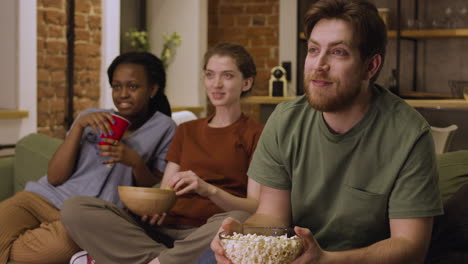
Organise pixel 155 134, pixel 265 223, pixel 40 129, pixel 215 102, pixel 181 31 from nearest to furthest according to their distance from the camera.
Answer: pixel 265 223 < pixel 215 102 < pixel 155 134 < pixel 40 129 < pixel 181 31

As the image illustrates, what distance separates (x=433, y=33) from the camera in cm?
580

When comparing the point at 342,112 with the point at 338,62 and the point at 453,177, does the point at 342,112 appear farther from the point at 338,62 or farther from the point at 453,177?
the point at 453,177

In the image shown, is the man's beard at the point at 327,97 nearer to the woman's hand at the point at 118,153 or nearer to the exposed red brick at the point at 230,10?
the woman's hand at the point at 118,153

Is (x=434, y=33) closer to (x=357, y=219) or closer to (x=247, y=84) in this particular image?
(x=247, y=84)

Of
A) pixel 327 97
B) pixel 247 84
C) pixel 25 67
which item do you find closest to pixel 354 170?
pixel 327 97

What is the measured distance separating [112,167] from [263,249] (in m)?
1.49

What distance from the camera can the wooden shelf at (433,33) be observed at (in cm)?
572

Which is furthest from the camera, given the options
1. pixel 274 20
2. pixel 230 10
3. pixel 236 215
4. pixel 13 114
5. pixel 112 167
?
pixel 230 10

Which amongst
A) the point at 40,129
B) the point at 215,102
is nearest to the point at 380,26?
the point at 215,102

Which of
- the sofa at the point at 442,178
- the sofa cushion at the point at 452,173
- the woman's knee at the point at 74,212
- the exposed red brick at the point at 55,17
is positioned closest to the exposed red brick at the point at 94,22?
the exposed red brick at the point at 55,17

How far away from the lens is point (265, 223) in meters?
1.74

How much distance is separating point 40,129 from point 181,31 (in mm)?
1884

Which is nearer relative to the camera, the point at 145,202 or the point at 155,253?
the point at 145,202

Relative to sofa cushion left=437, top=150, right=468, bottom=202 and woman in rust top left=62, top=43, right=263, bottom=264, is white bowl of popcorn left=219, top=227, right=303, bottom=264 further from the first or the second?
sofa cushion left=437, top=150, right=468, bottom=202
